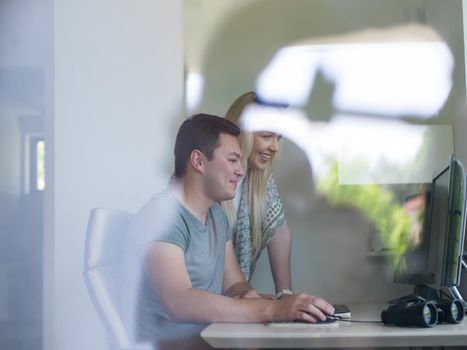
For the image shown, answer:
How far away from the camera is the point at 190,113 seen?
3.72ft

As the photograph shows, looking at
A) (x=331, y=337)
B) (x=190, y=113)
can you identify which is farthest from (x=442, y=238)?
(x=190, y=113)

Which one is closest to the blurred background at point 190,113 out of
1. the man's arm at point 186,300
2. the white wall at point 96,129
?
the white wall at point 96,129

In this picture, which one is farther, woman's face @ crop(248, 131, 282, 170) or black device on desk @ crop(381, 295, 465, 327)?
woman's face @ crop(248, 131, 282, 170)

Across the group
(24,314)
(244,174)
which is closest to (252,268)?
(244,174)

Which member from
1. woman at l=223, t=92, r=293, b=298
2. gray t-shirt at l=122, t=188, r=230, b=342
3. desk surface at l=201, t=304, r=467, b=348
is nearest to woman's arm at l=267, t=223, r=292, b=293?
woman at l=223, t=92, r=293, b=298

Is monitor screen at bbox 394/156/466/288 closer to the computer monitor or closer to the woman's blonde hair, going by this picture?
the computer monitor

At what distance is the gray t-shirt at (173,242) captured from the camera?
106 cm

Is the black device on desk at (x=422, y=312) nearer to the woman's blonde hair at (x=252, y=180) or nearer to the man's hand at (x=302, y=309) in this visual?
the man's hand at (x=302, y=309)

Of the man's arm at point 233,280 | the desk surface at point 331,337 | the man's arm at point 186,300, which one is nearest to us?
the desk surface at point 331,337

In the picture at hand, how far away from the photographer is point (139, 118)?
3.62 ft

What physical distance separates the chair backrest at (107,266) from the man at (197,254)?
0.03 metres

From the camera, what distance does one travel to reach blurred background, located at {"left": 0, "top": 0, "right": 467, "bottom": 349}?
3.53 ft

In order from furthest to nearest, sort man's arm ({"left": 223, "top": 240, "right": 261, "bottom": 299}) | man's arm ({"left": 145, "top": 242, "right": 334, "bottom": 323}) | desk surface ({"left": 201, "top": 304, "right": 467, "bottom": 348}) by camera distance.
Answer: man's arm ({"left": 223, "top": 240, "right": 261, "bottom": 299})
man's arm ({"left": 145, "top": 242, "right": 334, "bottom": 323})
desk surface ({"left": 201, "top": 304, "right": 467, "bottom": 348})

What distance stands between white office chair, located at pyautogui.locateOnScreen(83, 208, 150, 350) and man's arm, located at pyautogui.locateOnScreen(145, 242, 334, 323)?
0.19ft
